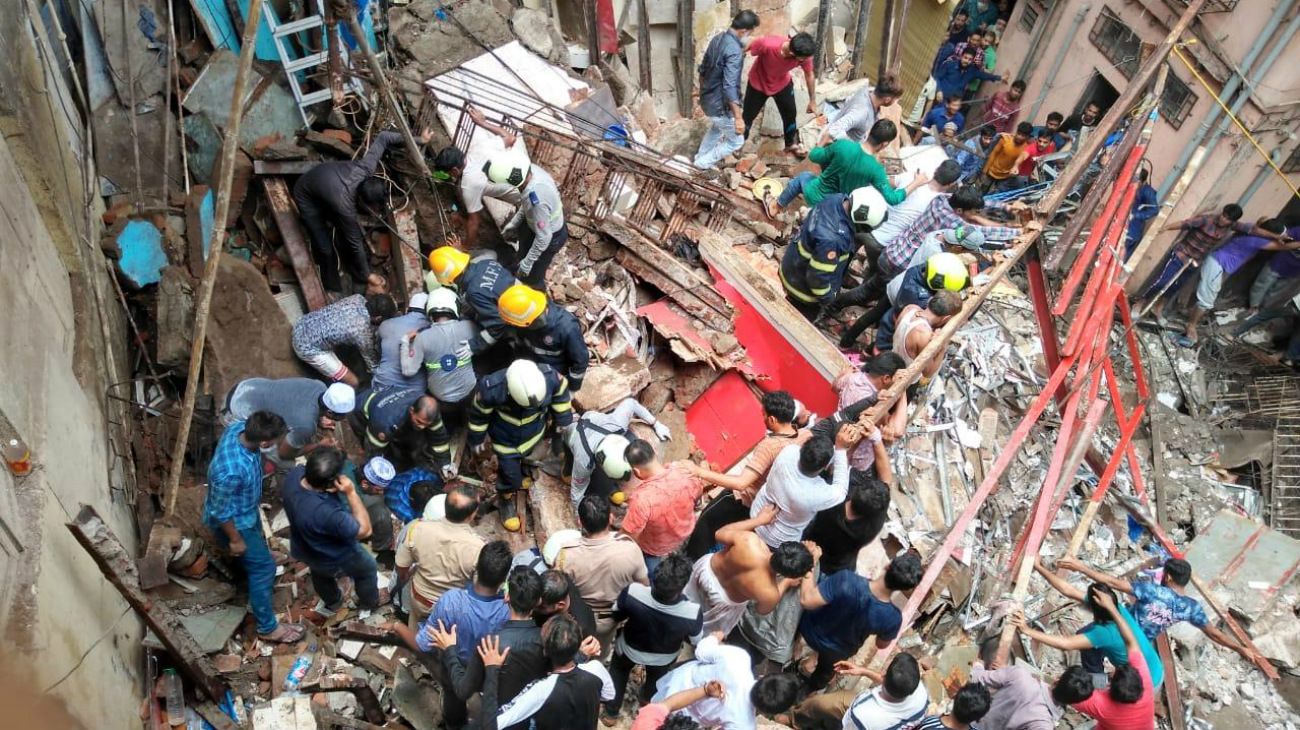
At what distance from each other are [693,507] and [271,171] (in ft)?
14.9

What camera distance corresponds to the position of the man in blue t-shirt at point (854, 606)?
454 cm

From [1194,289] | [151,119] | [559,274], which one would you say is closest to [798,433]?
[559,274]

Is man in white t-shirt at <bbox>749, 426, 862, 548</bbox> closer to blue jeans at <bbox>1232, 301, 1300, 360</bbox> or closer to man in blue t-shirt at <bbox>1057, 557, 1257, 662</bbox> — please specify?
man in blue t-shirt at <bbox>1057, 557, 1257, 662</bbox>

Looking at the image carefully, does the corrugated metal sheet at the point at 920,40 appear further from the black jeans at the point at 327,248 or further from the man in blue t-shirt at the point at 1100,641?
the man in blue t-shirt at the point at 1100,641

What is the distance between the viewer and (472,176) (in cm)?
721

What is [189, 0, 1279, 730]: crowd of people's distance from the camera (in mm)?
4266

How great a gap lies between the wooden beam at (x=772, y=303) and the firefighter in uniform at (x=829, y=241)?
235 millimetres

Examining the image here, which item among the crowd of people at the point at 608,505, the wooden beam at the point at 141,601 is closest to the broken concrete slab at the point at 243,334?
the crowd of people at the point at 608,505

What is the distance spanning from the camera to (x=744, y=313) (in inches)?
304

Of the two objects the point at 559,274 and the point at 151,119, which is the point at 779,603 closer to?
the point at 559,274

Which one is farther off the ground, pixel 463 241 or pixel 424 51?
pixel 424 51

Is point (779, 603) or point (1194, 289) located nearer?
point (779, 603)

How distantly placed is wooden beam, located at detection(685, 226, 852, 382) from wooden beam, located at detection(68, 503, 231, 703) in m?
5.02

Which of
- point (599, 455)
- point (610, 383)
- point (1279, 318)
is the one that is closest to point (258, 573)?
point (599, 455)
